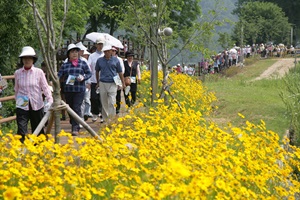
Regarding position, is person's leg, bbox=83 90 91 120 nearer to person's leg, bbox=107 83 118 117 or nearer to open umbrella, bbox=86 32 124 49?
open umbrella, bbox=86 32 124 49

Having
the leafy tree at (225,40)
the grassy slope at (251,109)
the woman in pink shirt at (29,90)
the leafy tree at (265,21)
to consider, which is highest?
the leafy tree at (265,21)

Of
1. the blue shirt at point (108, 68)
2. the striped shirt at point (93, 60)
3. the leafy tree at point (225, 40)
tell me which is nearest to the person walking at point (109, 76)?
the blue shirt at point (108, 68)

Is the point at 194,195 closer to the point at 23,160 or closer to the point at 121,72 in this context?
the point at 23,160

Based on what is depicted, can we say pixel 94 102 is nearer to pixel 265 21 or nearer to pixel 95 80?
pixel 95 80

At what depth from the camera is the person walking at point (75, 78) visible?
964 cm

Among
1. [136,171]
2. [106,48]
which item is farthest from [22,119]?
[136,171]

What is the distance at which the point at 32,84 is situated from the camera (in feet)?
26.2

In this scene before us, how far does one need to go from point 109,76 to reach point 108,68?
0.13 meters

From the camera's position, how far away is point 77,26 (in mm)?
Result: 30922

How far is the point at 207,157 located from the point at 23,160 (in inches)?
58.2

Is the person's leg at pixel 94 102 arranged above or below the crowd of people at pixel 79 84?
below

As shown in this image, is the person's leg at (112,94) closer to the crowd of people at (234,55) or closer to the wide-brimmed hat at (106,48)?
the wide-brimmed hat at (106,48)

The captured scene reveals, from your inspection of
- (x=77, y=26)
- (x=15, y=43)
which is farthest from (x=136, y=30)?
(x=77, y=26)

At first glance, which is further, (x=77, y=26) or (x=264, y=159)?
(x=77, y=26)
